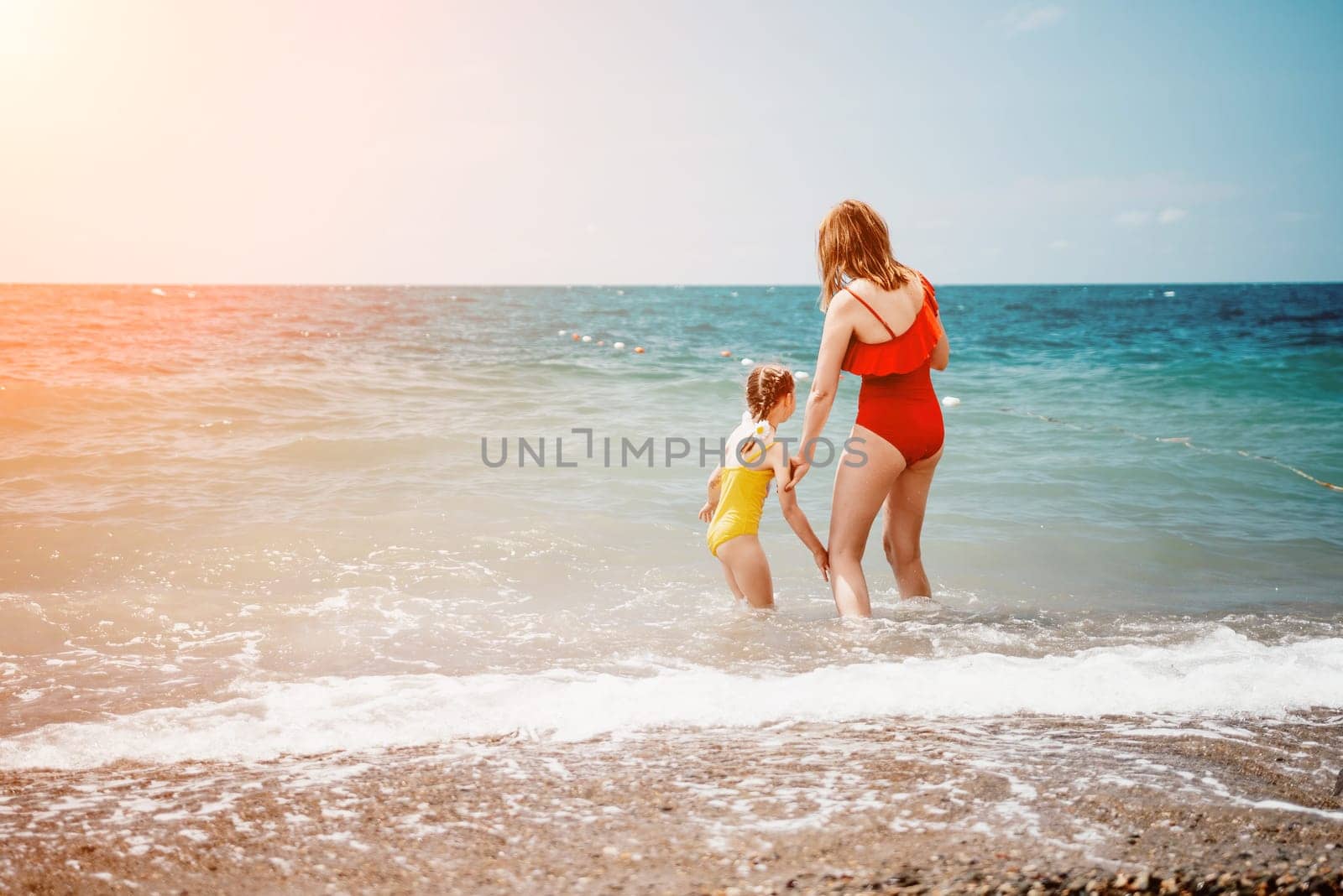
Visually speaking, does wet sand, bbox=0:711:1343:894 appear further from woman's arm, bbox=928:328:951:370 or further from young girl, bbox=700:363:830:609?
woman's arm, bbox=928:328:951:370

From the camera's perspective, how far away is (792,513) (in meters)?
4.39

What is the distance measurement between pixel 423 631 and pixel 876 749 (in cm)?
278

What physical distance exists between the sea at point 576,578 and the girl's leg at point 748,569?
11 centimetres

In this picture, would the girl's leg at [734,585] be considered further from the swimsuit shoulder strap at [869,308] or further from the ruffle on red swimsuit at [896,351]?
the swimsuit shoulder strap at [869,308]

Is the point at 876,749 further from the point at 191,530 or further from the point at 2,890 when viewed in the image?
the point at 191,530

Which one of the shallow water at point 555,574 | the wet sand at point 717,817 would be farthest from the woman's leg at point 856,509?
the wet sand at point 717,817

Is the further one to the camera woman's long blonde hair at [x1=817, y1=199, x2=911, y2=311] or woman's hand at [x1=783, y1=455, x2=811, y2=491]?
woman's hand at [x1=783, y1=455, x2=811, y2=491]

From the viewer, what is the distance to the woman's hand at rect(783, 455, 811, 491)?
14.0 feet

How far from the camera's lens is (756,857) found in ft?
7.20

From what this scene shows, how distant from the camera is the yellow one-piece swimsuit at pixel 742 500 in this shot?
471 cm

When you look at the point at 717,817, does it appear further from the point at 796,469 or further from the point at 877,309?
the point at 877,309

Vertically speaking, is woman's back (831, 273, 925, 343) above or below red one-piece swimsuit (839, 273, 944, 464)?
above

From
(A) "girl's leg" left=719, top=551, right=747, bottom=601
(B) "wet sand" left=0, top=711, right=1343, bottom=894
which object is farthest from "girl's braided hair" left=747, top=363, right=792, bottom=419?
(B) "wet sand" left=0, top=711, right=1343, bottom=894

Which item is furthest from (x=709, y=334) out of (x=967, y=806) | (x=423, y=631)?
(x=967, y=806)
